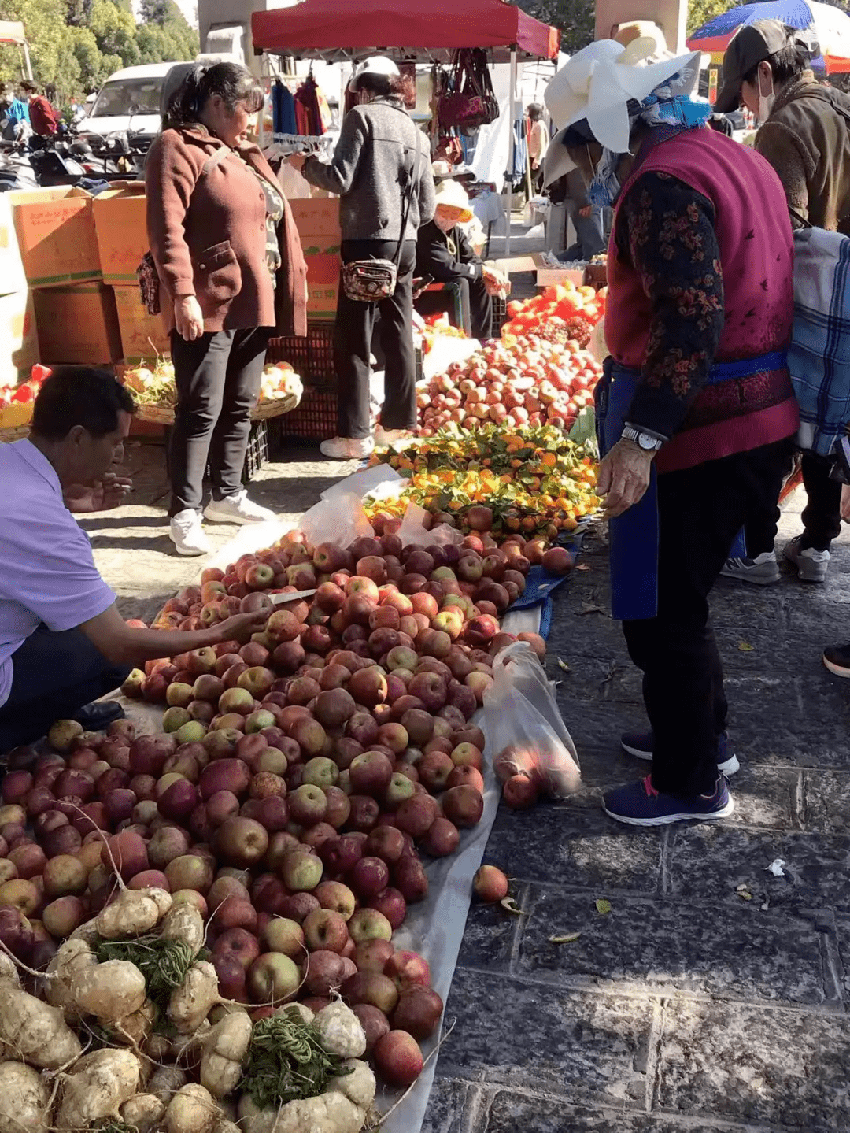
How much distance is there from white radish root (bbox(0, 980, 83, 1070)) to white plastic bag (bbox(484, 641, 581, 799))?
60.4 inches

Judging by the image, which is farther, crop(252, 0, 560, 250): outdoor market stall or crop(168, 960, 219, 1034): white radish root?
crop(252, 0, 560, 250): outdoor market stall

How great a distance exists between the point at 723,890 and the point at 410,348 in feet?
15.2

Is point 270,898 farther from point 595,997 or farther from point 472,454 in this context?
point 472,454

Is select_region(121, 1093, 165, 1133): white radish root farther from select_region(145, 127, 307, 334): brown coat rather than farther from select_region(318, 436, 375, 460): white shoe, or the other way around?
select_region(318, 436, 375, 460): white shoe

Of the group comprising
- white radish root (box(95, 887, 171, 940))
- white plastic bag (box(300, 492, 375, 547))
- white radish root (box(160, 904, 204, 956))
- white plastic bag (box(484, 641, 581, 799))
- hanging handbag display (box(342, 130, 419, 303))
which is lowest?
white plastic bag (box(484, 641, 581, 799))

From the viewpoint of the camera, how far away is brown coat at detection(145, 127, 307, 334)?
4.68 meters

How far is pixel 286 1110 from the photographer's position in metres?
1.80

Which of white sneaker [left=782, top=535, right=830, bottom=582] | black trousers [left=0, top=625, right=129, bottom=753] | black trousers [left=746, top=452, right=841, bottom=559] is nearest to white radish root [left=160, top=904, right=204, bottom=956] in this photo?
black trousers [left=0, top=625, right=129, bottom=753]

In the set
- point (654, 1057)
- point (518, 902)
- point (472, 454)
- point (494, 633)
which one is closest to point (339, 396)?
point (472, 454)

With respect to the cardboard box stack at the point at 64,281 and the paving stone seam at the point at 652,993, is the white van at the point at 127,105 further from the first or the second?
the paving stone seam at the point at 652,993

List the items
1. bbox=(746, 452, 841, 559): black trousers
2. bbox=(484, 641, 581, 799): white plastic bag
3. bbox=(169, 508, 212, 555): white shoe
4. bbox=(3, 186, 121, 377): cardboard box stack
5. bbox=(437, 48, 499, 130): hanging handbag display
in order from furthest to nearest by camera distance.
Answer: bbox=(437, 48, 499, 130): hanging handbag display
bbox=(3, 186, 121, 377): cardboard box stack
bbox=(169, 508, 212, 555): white shoe
bbox=(746, 452, 841, 559): black trousers
bbox=(484, 641, 581, 799): white plastic bag

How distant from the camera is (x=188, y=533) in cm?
514

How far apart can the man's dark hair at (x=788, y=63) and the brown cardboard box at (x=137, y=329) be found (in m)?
4.07

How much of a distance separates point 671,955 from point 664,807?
0.55 metres
